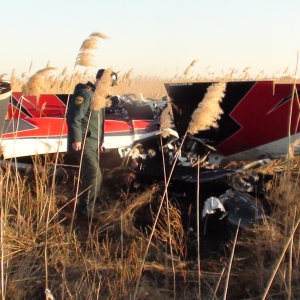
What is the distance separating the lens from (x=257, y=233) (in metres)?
3.58

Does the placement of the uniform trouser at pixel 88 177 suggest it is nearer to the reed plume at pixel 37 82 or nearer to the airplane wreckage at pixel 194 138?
the airplane wreckage at pixel 194 138

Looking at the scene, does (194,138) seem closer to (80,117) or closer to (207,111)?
(80,117)

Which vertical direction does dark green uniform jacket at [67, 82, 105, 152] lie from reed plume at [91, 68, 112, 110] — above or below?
below

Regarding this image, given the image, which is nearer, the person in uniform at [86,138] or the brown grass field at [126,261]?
the brown grass field at [126,261]

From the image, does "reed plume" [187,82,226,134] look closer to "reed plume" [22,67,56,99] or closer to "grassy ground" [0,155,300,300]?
"grassy ground" [0,155,300,300]

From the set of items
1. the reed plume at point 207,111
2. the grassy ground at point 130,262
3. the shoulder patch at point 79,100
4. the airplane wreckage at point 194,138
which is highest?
the reed plume at point 207,111

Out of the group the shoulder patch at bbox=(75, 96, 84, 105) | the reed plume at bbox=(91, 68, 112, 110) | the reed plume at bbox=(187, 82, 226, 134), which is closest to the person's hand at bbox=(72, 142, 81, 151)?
the shoulder patch at bbox=(75, 96, 84, 105)

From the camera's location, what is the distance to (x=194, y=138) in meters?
5.51

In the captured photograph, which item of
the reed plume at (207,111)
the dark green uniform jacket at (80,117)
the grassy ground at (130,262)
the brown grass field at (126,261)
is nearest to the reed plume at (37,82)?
the brown grass field at (126,261)

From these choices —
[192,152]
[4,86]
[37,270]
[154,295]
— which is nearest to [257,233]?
[154,295]

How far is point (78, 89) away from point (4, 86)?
0.80 m

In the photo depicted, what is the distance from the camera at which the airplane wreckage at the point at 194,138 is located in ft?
15.5

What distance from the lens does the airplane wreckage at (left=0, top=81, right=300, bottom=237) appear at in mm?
4711

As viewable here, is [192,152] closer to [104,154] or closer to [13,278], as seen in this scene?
[104,154]
